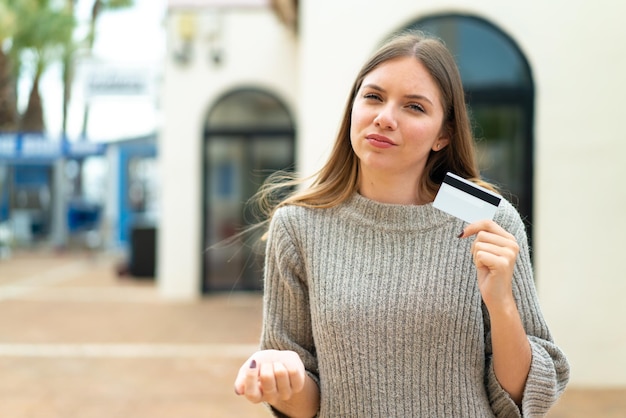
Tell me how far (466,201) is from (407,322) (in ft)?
0.93

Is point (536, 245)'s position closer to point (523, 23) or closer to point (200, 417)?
point (523, 23)

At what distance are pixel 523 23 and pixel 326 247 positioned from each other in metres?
4.78

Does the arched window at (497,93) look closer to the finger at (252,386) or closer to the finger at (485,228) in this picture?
the finger at (485,228)

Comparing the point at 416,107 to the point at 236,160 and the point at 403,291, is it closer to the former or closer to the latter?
the point at 403,291

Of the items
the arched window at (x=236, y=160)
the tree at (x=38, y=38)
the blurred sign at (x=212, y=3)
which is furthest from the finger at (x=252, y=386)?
the tree at (x=38, y=38)

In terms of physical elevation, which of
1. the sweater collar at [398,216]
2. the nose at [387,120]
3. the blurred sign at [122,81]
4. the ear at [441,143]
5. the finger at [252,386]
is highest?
the blurred sign at [122,81]

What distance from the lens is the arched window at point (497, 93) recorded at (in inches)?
241

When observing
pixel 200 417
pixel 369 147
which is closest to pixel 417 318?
pixel 369 147

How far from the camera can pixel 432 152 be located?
180cm

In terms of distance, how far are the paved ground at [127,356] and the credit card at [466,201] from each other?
12.6 ft

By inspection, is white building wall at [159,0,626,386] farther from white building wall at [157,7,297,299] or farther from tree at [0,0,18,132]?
tree at [0,0,18,132]

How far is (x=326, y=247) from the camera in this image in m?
1.70

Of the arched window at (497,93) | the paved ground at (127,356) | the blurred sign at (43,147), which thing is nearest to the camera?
the paved ground at (127,356)

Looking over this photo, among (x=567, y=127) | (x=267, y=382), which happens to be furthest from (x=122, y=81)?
A: (x=267, y=382)
